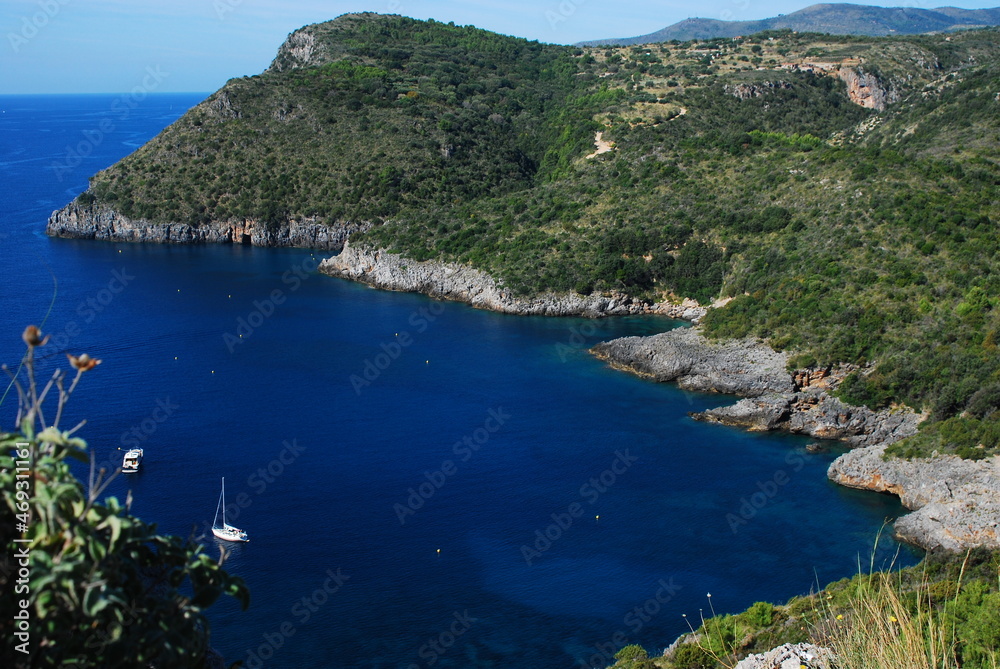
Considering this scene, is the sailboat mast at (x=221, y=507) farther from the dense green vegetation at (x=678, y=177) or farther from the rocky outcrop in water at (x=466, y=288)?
the rocky outcrop in water at (x=466, y=288)

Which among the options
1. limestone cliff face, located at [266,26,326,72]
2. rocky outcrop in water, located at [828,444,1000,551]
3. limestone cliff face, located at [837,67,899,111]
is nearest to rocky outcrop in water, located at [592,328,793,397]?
rocky outcrop in water, located at [828,444,1000,551]

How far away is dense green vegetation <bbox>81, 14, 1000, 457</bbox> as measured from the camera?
49.5m

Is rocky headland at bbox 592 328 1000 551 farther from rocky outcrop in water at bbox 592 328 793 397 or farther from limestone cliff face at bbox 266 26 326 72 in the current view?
limestone cliff face at bbox 266 26 326 72

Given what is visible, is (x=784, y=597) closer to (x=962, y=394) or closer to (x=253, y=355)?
(x=962, y=394)

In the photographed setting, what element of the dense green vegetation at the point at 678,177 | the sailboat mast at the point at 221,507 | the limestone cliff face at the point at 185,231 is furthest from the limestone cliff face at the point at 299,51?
the sailboat mast at the point at 221,507

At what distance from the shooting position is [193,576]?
10.4 m

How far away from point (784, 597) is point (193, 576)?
24.7 metres

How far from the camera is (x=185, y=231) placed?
9025cm

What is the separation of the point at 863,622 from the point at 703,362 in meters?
38.5

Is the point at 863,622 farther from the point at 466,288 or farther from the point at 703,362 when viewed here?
the point at 466,288

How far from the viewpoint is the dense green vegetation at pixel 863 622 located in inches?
607

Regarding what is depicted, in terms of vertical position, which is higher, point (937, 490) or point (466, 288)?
point (466, 288)

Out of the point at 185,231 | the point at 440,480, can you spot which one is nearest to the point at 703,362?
the point at 440,480

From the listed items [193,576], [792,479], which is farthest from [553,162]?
[193,576]
